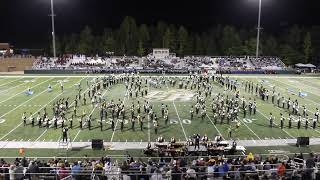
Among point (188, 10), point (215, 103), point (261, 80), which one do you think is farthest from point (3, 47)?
point (215, 103)

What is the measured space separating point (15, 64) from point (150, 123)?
37.7 metres

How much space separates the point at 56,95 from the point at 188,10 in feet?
127

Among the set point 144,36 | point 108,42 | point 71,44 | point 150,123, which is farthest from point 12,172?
point 71,44

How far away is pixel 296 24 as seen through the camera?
220 feet

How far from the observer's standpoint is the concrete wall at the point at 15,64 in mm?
53900

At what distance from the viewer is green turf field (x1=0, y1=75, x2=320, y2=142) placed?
19.9 m

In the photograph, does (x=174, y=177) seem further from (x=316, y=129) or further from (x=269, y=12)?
(x=269, y=12)

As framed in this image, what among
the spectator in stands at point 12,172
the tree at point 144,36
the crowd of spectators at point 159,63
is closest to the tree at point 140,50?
the tree at point 144,36

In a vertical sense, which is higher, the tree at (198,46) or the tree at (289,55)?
the tree at (198,46)

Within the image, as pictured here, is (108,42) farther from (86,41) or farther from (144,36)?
(144,36)

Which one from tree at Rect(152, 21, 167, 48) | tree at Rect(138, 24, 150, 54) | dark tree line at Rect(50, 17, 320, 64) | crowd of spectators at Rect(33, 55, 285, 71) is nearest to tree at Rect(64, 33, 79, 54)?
dark tree line at Rect(50, 17, 320, 64)

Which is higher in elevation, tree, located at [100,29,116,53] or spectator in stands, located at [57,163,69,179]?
tree, located at [100,29,116,53]

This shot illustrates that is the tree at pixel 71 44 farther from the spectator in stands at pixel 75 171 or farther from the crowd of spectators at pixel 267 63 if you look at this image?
the spectator in stands at pixel 75 171

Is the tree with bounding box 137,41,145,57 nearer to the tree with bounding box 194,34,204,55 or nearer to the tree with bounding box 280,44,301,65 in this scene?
the tree with bounding box 194,34,204,55
